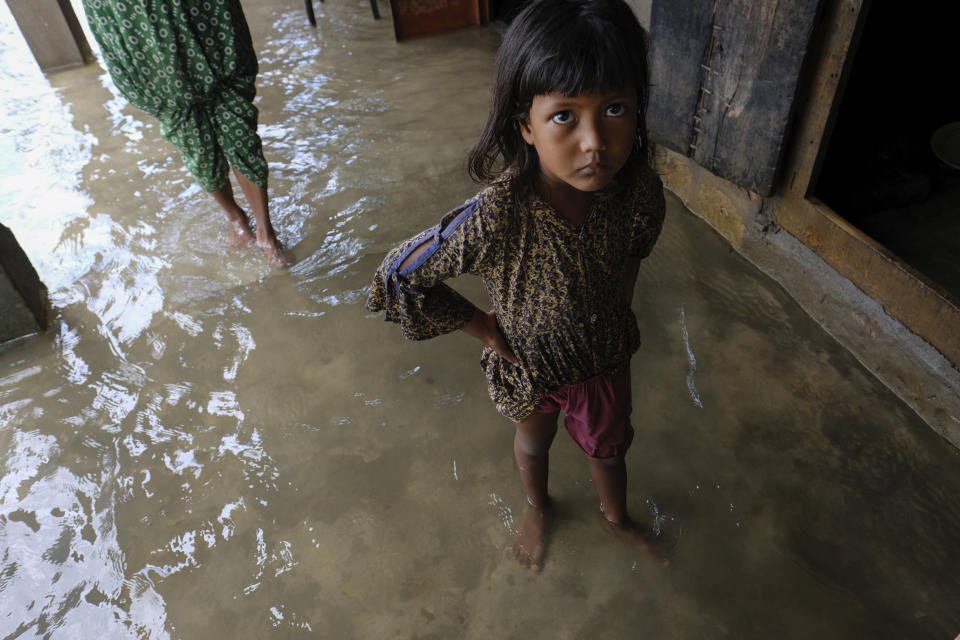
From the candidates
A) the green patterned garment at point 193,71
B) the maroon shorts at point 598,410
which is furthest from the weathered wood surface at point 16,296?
the maroon shorts at point 598,410

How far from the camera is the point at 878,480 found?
1894 mm

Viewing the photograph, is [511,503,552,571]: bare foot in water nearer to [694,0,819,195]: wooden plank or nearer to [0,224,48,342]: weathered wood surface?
[694,0,819,195]: wooden plank

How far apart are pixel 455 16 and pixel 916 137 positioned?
11.4ft

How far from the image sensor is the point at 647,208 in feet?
4.20

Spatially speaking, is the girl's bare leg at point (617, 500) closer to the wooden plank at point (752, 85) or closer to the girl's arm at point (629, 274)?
the girl's arm at point (629, 274)

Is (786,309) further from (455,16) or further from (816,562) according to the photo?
(455,16)

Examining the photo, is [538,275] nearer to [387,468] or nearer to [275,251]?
[387,468]

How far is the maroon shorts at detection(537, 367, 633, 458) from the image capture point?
4.63ft

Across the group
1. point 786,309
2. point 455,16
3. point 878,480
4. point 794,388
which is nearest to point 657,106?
point 786,309

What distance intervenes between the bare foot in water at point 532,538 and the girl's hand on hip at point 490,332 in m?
0.68

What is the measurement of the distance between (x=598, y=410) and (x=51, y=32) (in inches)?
216

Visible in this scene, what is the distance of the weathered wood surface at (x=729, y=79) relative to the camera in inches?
80.9

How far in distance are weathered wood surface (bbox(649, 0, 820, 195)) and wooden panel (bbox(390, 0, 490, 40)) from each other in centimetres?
285

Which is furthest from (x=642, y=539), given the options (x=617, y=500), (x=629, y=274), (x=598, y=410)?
(x=629, y=274)
